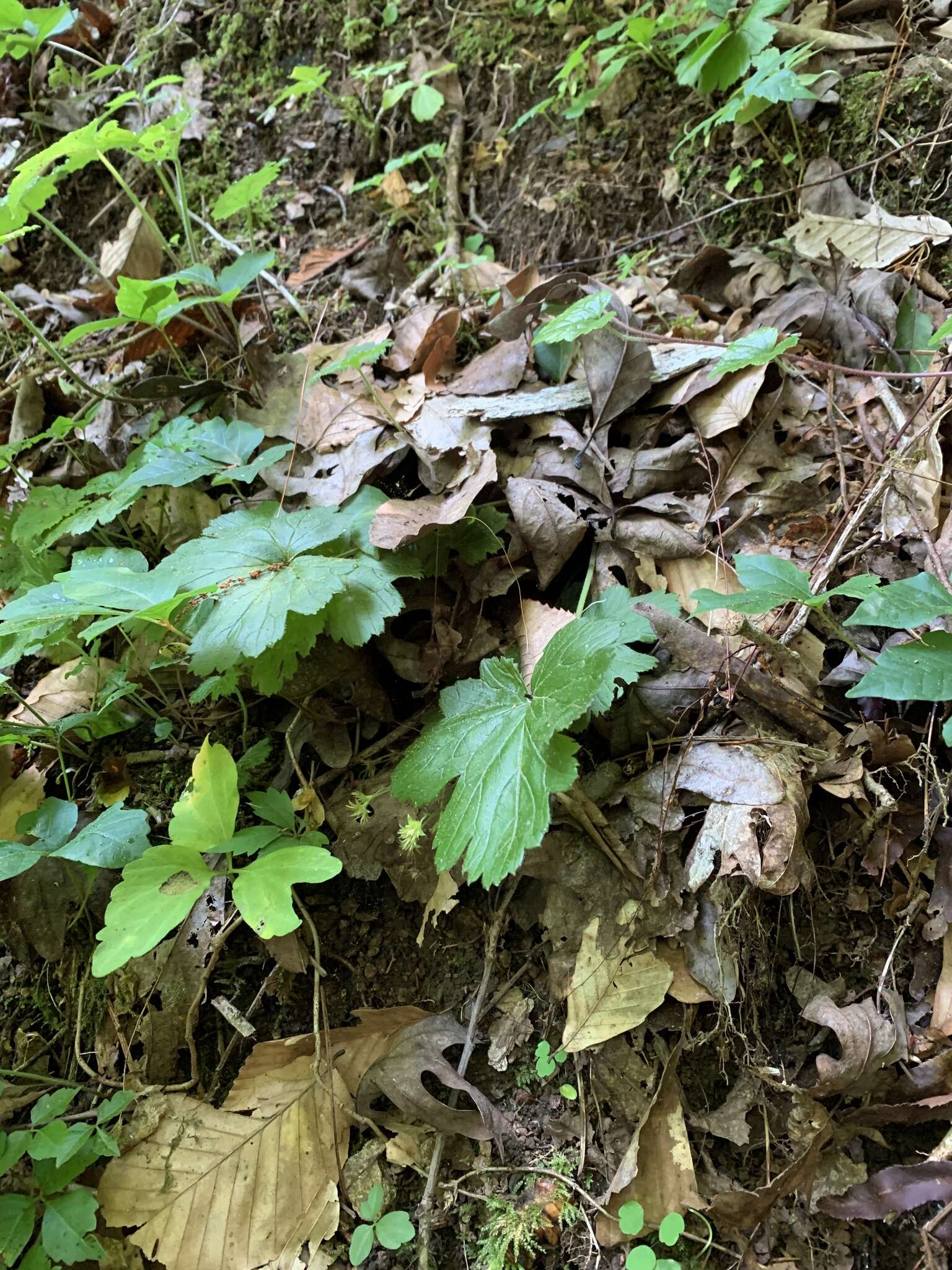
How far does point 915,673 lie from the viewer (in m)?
1.22

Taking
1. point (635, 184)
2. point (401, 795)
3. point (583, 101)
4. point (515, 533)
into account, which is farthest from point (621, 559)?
point (583, 101)

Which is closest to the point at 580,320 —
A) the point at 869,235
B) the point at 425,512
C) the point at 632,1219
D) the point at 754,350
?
the point at 754,350

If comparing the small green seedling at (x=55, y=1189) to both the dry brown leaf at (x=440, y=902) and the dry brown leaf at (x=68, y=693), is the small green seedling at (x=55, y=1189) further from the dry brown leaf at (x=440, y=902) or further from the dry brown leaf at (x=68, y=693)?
the dry brown leaf at (x=68, y=693)

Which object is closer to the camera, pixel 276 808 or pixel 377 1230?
pixel 377 1230

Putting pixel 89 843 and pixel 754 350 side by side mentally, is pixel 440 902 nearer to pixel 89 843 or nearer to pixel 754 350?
pixel 89 843

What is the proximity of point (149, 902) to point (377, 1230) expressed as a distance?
722 mm

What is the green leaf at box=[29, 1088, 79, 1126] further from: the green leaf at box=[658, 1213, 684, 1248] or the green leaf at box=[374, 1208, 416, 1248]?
the green leaf at box=[658, 1213, 684, 1248]

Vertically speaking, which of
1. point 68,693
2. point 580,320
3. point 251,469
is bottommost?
point 68,693

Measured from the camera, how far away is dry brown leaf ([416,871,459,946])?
1490 millimetres

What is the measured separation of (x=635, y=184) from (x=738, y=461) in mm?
1354

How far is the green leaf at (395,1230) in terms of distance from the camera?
4.15 feet

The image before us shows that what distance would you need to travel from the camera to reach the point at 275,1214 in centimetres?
132

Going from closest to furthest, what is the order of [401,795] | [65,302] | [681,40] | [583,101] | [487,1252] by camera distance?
[487,1252] < [401,795] < [681,40] < [583,101] < [65,302]

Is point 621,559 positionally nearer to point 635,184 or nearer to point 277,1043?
point 277,1043
